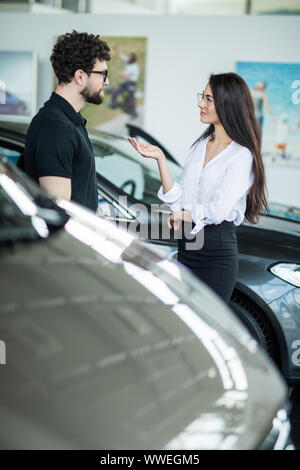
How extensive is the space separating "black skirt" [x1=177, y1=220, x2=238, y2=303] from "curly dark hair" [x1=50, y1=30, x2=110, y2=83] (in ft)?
2.49

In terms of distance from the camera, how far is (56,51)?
2.72 meters

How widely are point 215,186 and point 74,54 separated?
78 cm

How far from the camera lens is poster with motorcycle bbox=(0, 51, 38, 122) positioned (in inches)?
319

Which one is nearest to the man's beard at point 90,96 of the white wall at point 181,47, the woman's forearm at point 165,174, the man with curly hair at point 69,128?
the man with curly hair at point 69,128

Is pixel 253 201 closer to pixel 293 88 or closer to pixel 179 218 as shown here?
pixel 179 218

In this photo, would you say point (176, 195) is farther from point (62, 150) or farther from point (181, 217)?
point (62, 150)

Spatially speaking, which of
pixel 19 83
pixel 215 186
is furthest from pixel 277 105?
pixel 215 186

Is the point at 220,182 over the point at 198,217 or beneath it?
over

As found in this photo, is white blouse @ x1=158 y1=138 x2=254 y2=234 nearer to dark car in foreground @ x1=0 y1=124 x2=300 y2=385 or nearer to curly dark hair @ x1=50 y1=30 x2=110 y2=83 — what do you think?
curly dark hair @ x1=50 y1=30 x2=110 y2=83

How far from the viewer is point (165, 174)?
2.59 metres

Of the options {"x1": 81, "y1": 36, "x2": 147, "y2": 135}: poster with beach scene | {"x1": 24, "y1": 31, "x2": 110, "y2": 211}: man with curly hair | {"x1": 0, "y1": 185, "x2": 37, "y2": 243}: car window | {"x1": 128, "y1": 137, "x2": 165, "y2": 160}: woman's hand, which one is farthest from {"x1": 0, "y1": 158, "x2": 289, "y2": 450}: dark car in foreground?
{"x1": 81, "y1": 36, "x2": 147, "y2": 135}: poster with beach scene

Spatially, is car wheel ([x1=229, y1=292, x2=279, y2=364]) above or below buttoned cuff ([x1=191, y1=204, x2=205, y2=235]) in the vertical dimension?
below

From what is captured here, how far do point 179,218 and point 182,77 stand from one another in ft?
18.4
